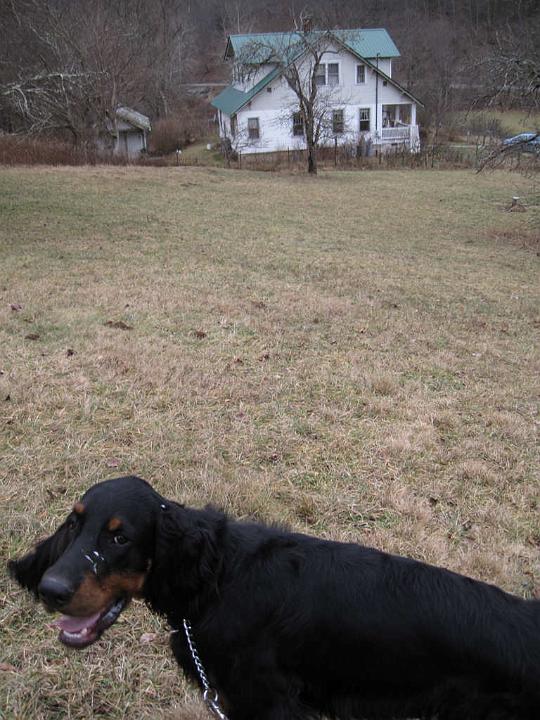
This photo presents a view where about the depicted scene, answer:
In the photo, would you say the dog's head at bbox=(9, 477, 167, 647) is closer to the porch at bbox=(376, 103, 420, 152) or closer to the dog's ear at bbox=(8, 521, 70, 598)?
the dog's ear at bbox=(8, 521, 70, 598)

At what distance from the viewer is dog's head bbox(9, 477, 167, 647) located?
1579 millimetres

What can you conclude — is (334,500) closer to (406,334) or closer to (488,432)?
(488,432)

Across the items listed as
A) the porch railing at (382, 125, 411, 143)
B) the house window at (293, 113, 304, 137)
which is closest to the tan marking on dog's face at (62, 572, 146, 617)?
the house window at (293, 113, 304, 137)

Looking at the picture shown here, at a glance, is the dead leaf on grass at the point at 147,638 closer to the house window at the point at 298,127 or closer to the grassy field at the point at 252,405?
the grassy field at the point at 252,405

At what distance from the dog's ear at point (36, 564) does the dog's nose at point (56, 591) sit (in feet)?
0.93

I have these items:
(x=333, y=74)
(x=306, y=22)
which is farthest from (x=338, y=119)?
(x=306, y=22)

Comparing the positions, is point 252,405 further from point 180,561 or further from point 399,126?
point 399,126

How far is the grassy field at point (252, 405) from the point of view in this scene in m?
2.53

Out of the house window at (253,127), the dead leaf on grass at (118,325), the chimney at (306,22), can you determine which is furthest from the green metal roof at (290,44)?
the dead leaf on grass at (118,325)

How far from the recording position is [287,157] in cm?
2955

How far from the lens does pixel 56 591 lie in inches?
60.6

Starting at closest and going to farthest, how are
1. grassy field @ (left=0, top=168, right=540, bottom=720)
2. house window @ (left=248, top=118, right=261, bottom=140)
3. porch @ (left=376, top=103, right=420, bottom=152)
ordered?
1. grassy field @ (left=0, top=168, right=540, bottom=720)
2. porch @ (left=376, top=103, right=420, bottom=152)
3. house window @ (left=248, top=118, right=261, bottom=140)

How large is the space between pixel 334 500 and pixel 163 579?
5.76ft

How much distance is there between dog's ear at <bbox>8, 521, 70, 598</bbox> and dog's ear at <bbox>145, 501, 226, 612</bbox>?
0.35 meters
